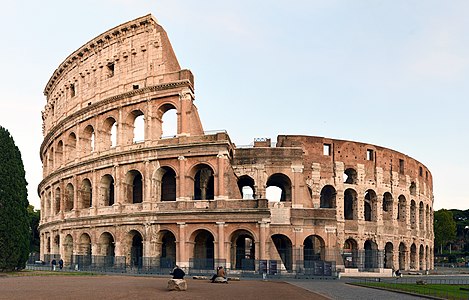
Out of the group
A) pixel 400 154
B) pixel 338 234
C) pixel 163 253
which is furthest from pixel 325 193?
pixel 163 253

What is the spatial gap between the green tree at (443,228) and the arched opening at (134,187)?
49.0 metres

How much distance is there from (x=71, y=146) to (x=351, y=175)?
22.5 metres

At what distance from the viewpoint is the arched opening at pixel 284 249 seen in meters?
33.3

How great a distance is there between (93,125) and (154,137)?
619cm

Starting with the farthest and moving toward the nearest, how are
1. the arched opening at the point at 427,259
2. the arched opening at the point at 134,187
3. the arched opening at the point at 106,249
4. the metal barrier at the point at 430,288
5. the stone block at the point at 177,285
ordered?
the arched opening at the point at 427,259, the arched opening at the point at 134,187, the arched opening at the point at 106,249, the stone block at the point at 177,285, the metal barrier at the point at 430,288

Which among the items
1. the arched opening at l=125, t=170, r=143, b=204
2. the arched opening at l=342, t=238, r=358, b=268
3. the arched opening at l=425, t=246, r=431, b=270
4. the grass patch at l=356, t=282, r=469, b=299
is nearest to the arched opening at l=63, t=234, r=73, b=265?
the arched opening at l=125, t=170, r=143, b=204

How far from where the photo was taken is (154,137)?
33438 millimetres

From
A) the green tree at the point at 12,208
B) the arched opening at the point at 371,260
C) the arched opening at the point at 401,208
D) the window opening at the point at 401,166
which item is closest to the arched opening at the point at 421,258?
the arched opening at the point at 401,208

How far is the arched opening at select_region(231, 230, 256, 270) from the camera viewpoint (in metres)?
30.3

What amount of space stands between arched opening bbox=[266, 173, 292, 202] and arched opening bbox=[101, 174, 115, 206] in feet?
37.2

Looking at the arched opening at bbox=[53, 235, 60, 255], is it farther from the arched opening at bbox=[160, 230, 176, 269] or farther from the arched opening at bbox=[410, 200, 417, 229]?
the arched opening at bbox=[410, 200, 417, 229]

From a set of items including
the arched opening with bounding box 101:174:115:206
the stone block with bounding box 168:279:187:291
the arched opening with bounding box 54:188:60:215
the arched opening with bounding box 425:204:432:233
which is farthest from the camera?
the arched opening with bounding box 425:204:432:233

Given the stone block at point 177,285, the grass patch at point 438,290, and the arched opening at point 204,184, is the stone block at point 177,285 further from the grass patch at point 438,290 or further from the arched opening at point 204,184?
the arched opening at point 204,184

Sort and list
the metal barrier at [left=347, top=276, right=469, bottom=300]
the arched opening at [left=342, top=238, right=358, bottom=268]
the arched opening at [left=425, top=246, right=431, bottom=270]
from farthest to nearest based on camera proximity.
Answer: the arched opening at [left=425, top=246, right=431, bottom=270], the arched opening at [left=342, top=238, right=358, bottom=268], the metal barrier at [left=347, top=276, right=469, bottom=300]
